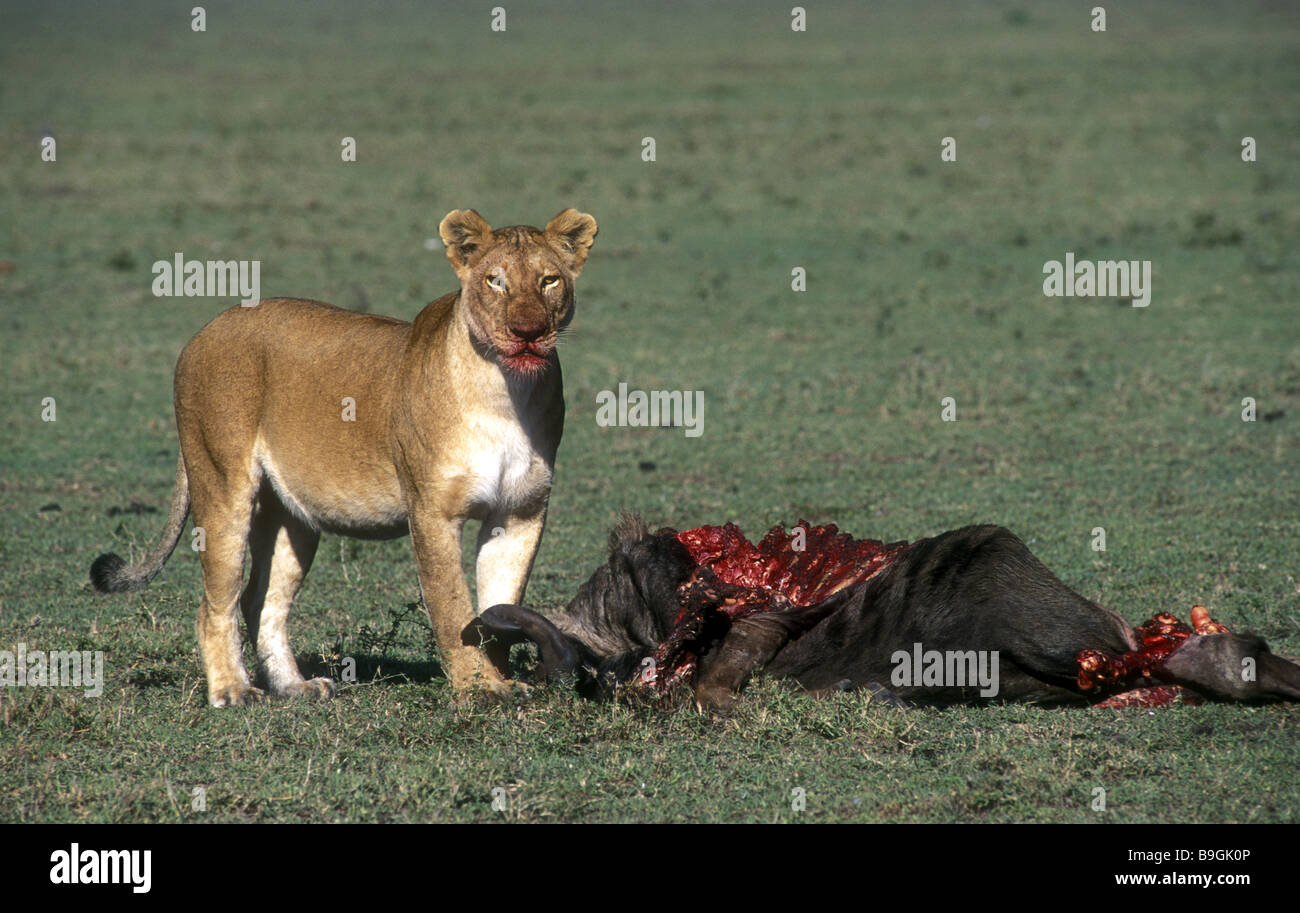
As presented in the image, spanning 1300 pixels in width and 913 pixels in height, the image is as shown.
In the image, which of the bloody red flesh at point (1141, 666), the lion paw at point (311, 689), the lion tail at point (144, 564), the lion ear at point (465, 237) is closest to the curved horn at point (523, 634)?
the lion paw at point (311, 689)

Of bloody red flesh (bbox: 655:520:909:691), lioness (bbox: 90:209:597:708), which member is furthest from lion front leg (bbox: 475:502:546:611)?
bloody red flesh (bbox: 655:520:909:691)

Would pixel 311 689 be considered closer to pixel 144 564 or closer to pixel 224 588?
pixel 224 588

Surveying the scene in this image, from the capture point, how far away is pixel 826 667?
6.25 m

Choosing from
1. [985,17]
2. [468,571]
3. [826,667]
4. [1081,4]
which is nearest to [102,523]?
[468,571]

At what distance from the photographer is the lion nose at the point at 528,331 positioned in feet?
18.8

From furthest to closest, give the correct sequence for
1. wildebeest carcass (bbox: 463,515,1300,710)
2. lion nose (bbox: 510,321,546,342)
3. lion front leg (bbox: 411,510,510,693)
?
lion front leg (bbox: 411,510,510,693)
wildebeest carcass (bbox: 463,515,1300,710)
lion nose (bbox: 510,321,546,342)

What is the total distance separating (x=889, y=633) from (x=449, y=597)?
5.39ft

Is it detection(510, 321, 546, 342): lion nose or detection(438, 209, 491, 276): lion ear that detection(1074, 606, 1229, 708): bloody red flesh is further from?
detection(438, 209, 491, 276): lion ear

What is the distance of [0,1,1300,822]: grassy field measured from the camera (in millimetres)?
5574

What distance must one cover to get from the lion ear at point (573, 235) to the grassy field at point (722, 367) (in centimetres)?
164

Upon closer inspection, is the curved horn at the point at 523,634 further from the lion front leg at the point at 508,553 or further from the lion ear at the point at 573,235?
the lion ear at the point at 573,235

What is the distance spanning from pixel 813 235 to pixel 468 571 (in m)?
13.0

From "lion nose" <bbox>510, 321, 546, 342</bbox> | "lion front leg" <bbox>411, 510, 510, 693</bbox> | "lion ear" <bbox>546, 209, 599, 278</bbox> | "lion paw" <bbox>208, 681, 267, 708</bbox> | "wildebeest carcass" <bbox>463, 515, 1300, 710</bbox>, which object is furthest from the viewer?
"lion paw" <bbox>208, 681, 267, 708</bbox>

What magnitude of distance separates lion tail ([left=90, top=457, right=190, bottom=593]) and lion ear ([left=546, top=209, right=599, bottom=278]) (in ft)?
6.33
